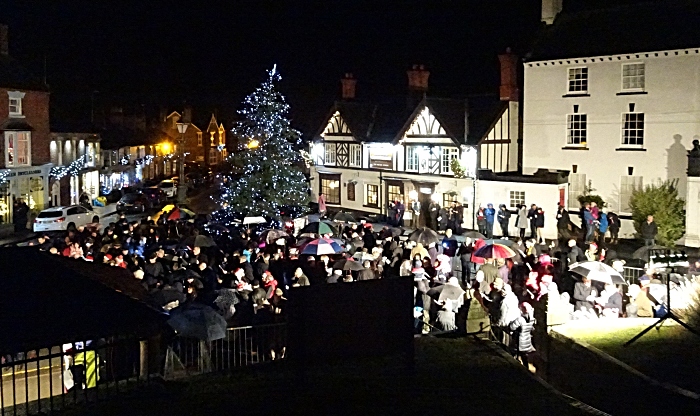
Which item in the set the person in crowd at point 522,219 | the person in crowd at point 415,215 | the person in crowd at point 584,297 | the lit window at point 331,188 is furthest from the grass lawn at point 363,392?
the lit window at point 331,188

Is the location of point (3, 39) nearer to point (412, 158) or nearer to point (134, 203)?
point (134, 203)

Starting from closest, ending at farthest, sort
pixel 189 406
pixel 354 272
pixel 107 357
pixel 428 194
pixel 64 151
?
pixel 189 406
pixel 107 357
pixel 354 272
pixel 428 194
pixel 64 151

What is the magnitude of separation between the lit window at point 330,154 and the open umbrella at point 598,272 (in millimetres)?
35548

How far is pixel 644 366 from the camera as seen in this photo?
40.9ft

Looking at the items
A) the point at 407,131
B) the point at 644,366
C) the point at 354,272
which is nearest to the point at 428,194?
the point at 407,131

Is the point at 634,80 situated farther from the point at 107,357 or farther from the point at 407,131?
the point at 107,357

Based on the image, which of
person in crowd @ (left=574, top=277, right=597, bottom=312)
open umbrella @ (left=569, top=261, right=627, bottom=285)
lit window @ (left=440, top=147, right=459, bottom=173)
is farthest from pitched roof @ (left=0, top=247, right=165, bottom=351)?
lit window @ (left=440, top=147, right=459, bottom=173)

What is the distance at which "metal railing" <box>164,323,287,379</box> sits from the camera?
13.2m

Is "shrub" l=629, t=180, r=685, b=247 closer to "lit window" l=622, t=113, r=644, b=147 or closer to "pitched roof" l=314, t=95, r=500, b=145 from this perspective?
"lit window" l=622, t=113, r=644, b=147

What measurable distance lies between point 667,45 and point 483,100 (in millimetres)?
12256

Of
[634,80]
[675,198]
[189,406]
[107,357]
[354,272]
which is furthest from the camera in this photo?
[634,80]

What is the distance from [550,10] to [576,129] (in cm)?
730

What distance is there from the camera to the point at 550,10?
40.3 m

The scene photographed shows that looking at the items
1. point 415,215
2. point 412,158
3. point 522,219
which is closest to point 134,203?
point 412,158
